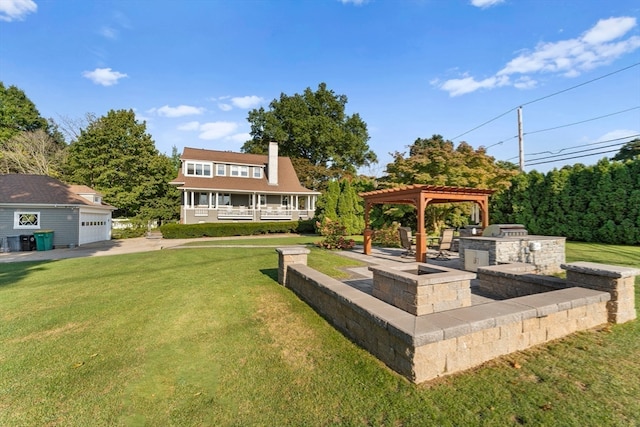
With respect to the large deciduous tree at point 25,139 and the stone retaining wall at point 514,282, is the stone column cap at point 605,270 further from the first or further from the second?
the large deciduous tree at point 25,139

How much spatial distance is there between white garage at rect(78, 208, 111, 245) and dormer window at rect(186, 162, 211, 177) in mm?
6579

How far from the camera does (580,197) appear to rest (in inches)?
561

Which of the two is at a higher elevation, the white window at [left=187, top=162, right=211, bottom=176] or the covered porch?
the white window at [left=187, top=162, right=211, bottom=176]

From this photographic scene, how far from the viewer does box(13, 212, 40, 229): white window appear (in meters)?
15.6

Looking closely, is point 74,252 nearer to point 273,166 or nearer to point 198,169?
point 198,169

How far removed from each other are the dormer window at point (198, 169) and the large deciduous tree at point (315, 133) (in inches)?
534

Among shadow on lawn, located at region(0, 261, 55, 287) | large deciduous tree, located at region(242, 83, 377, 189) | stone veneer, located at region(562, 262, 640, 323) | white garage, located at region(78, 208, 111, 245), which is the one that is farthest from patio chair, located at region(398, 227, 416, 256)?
large deciduous tree, located at region(242, 83, 377, 189)

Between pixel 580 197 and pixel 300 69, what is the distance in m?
17.6

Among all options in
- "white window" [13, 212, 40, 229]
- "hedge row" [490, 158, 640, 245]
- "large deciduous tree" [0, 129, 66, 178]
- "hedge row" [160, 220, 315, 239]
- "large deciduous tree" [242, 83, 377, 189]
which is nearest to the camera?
"hedge row" [490, 158, 640, 245]

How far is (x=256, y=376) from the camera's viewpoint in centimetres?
295

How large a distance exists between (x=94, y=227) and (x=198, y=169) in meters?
8.70

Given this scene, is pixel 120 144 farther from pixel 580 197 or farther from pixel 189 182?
pixel 580 197

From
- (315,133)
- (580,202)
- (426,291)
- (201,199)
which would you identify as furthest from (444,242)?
(315,133)

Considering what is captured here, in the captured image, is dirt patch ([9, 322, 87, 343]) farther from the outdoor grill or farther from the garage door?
the garage door
